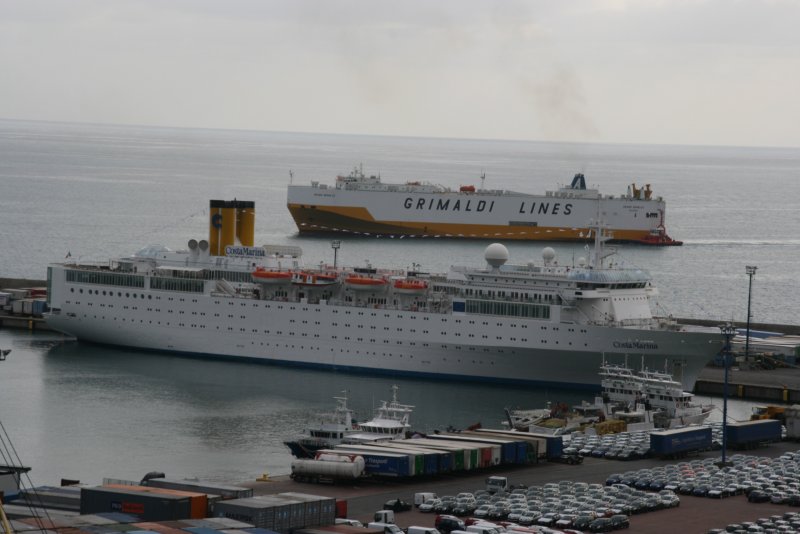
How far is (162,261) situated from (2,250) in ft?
108

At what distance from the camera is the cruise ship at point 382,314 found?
4522cm

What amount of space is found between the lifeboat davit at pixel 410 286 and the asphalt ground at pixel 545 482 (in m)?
13.9

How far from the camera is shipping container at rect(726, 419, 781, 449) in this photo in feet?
116

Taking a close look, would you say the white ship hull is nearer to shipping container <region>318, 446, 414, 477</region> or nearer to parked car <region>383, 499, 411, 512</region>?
shipping container <region>318, 446, 414, 477</region>

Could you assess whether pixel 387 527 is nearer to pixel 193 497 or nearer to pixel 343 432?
pixel 193 497

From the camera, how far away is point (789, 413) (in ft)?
122

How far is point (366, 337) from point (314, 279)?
248cm

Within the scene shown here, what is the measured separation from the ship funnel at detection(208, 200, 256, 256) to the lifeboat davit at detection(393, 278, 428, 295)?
8.12 m

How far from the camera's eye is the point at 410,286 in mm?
46875

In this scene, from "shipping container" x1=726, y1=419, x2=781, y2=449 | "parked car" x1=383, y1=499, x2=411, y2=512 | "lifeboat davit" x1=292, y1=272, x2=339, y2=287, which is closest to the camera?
"parked car" x1=383, y1=499, x2=411, y2=512

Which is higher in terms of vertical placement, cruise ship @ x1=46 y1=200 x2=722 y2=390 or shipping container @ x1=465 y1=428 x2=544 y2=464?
cruise ship @ x1=46 y1=200 x2=722 y2=390

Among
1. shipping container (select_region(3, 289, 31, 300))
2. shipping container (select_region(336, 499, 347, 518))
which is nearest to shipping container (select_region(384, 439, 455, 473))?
shipping container (select_region(336, 499, 347, 518))

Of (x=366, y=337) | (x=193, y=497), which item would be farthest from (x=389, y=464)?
(x=366, y=337)

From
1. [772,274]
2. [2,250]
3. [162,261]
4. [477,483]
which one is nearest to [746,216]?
[772,274]
